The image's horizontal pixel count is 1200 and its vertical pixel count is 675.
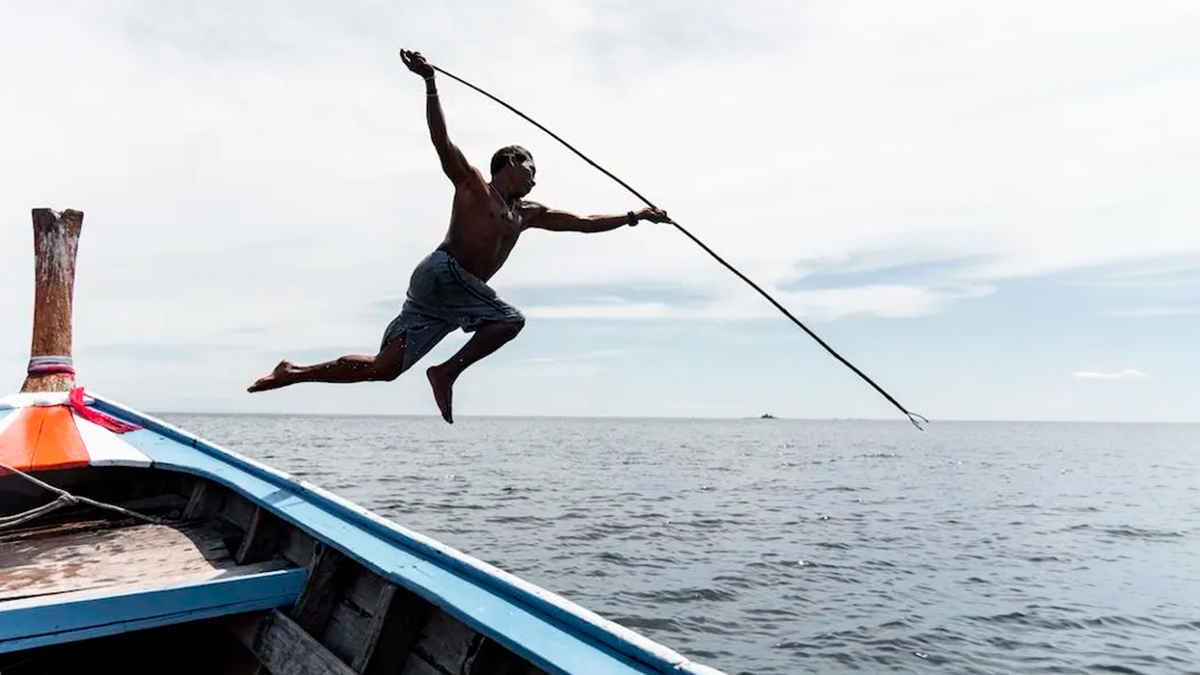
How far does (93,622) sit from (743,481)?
96.5 feet

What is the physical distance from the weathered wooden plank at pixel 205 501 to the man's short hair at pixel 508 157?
3046 mm

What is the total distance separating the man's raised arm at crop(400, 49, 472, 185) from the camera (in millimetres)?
4695

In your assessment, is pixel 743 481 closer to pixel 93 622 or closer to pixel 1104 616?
pixel 1104 616

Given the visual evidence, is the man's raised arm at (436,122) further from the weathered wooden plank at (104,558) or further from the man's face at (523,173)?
the weathered wooden plank at (104,558)

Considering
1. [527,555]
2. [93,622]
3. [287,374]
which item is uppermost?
[287,374]

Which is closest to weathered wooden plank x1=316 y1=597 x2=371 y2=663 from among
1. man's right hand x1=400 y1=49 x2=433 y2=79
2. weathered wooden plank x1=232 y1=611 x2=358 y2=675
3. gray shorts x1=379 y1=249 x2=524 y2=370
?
weathered wooden plank x1=232 y1=611 x2=358 y2=675

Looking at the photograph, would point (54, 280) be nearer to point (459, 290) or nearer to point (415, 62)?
point (459, 290)

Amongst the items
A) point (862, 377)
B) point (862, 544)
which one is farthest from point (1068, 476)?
point (862, 377)

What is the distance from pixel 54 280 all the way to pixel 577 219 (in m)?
5.96

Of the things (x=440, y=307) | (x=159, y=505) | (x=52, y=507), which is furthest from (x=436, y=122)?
(x=159, y=505)

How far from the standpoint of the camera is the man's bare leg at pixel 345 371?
17.4ft

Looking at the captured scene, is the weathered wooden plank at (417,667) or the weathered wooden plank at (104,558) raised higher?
the weathered wooden plank at (104,558)

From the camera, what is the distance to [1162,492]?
3359 centimetres

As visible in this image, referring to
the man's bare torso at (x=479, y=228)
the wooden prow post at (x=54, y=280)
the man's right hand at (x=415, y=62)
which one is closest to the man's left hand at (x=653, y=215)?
the man's bare torso at (x=479, y=228)
